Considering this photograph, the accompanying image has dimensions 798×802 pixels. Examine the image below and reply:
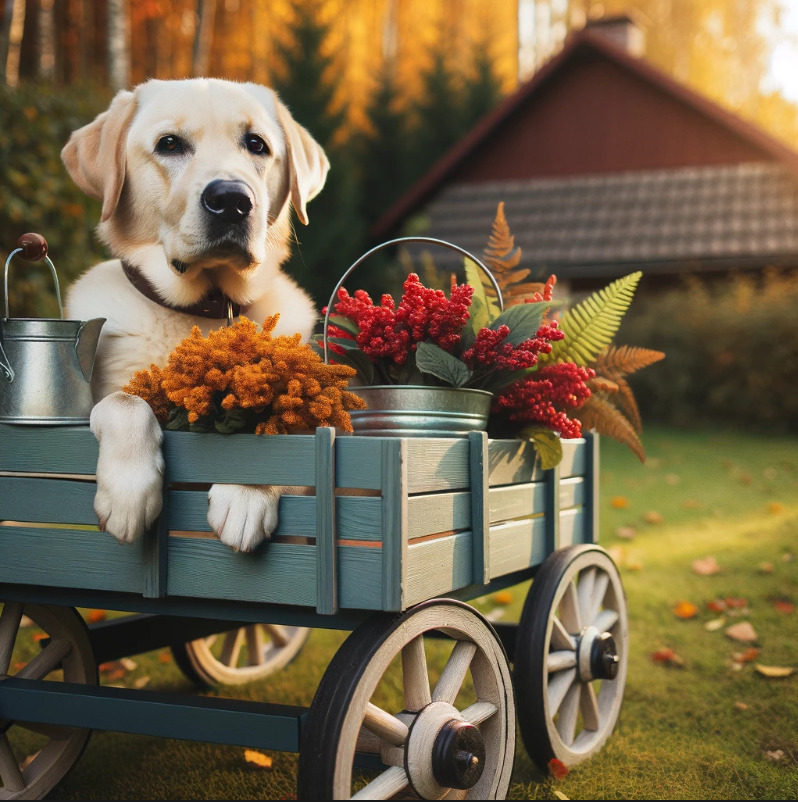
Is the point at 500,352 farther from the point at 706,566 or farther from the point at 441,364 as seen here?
the point at 706,566

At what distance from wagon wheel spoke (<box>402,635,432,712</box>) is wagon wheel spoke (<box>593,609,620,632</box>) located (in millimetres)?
973

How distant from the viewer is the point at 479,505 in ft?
6.93

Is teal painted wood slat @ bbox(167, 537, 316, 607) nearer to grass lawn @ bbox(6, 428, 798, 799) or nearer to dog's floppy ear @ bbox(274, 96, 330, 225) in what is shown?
grass lawn @ bbox(6, 428, 798, 799)

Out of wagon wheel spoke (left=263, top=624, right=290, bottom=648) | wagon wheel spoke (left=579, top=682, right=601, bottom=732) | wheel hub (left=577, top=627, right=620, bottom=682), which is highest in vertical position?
wheel hub (left=577, top=627, right=620, bottom=682)

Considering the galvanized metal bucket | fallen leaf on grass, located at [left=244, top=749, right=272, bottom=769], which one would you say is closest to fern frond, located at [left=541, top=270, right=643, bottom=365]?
the galvanized metal bucket

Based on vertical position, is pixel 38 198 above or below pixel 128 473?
above

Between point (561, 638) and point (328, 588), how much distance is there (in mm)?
1128

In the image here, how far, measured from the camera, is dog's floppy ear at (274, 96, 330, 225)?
2.82 meters

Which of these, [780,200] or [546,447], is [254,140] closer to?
[546,447]

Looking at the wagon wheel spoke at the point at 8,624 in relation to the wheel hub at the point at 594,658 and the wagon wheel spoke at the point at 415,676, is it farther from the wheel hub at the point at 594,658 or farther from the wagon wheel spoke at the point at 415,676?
the wheel hub at the point at 594,658

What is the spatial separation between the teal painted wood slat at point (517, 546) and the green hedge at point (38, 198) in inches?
151

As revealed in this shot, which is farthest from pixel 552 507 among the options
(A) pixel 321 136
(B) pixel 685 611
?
(A) pixel 321 136

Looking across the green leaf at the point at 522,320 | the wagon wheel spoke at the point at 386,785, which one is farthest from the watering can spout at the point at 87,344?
the wagon wheel spoke at the point at 386,785

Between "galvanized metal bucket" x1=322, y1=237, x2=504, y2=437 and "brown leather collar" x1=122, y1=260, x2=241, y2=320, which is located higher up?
"brown leather collar" x1=122, y1=260, x2=241, y2=320
